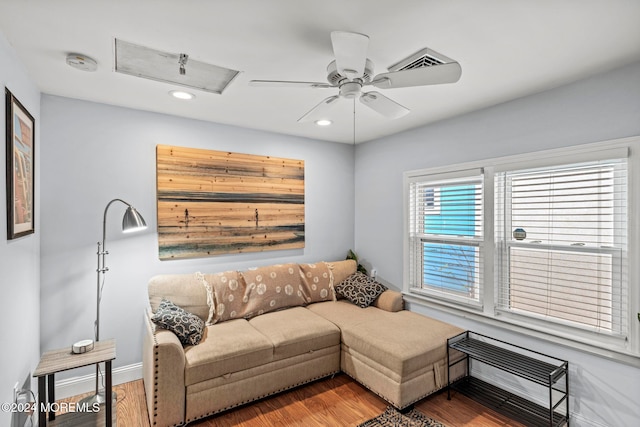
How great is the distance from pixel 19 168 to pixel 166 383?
1.65 m

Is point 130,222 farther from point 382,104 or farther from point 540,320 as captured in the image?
point 540,320

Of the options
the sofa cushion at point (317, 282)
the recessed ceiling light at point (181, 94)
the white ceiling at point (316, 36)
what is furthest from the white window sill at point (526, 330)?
the recessed ceiling light at point (181, 94)

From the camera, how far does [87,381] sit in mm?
2727

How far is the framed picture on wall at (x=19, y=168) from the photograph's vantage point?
1.80 metres

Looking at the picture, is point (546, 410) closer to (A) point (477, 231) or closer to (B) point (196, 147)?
(A) point (477, 231)

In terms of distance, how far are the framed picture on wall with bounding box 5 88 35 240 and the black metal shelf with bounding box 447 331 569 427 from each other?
319 centimetres

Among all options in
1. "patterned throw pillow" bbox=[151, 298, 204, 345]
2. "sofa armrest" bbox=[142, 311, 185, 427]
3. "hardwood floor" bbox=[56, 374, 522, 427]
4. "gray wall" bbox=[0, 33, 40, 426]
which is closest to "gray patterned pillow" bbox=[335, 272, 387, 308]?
"hardwood floor" bbox=[56, 374, 522, 427]

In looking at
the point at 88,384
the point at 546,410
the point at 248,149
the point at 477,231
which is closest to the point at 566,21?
the point at 477,231

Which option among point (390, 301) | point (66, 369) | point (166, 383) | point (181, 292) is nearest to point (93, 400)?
point (66, 369)

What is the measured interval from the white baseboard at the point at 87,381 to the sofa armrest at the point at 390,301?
2.43 metres

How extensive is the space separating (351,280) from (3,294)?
2.93 meters

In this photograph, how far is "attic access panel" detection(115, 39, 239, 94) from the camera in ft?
6.43

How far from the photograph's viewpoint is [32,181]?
7.56 feet

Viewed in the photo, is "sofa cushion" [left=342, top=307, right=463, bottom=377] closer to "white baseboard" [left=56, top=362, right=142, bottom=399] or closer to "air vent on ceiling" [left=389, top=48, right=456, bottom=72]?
"white baseboard" [left=56, top=362, right=142, bottom=399]
